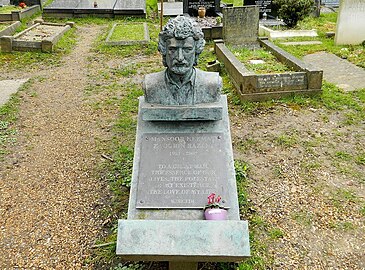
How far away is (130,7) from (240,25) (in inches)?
284

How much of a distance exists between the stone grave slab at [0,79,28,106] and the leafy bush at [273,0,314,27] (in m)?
7.76

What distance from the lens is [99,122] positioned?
21.2 feet

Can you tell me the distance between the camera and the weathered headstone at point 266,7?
527 inches

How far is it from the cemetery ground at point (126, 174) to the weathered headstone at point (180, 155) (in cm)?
53

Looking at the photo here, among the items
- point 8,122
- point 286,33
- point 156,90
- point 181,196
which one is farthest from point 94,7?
point 181,196

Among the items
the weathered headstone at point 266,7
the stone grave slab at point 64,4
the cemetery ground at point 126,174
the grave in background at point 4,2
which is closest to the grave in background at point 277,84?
the cemetery ground at point 126,174

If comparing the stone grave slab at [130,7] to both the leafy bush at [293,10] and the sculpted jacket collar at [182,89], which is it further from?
the sculpted jacket collar at [182,89]

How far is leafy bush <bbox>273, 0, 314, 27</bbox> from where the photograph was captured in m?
11.9

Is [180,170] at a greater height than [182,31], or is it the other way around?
[182,31]

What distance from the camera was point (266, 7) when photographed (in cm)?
1346

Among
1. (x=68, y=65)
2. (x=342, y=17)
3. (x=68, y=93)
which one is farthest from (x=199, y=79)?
(x=342, y=17)

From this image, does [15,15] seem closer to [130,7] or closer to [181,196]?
[130,7]

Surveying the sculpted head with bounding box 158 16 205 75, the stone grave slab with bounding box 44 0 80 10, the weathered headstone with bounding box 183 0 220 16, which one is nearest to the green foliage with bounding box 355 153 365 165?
the sculpted head with bounding box 158 16 205 75

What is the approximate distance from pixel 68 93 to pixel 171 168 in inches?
192
